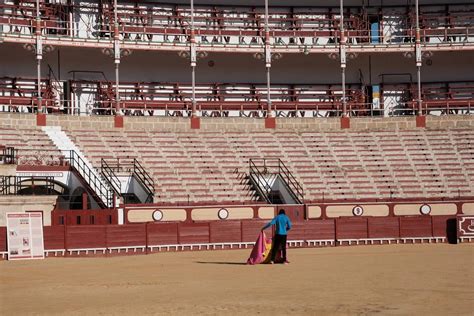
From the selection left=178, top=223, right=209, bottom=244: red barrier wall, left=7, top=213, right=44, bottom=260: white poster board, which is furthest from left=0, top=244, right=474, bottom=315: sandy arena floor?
left=178, top=223, right=209, bottom=244: red barrier wall

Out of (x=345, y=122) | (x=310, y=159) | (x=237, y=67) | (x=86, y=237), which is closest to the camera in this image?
(x=86, y=237)

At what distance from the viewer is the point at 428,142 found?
36719 mm

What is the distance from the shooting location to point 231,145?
1405 inches

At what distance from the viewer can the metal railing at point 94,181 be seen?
29.8m

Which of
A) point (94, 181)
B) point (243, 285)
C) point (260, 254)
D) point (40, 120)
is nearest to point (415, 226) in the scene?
point (94, 181)

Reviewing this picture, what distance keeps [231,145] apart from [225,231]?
6.82 meters

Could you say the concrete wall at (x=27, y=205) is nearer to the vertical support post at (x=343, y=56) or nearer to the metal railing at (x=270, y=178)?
the metal railing at (x=270, y=178)

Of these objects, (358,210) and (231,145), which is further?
(231,145)

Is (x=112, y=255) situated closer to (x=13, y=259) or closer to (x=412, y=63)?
(x=13, y=259)

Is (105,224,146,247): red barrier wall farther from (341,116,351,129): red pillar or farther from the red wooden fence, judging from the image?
(341,116,351,129): red pillar

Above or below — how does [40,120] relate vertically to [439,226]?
above

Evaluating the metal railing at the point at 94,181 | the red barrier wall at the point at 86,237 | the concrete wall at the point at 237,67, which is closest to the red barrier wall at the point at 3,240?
the red barrier wall at the point at 86,237

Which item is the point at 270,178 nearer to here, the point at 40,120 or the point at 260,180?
the point at 260,180

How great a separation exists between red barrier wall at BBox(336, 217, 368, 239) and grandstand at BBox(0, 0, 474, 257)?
5 cm
